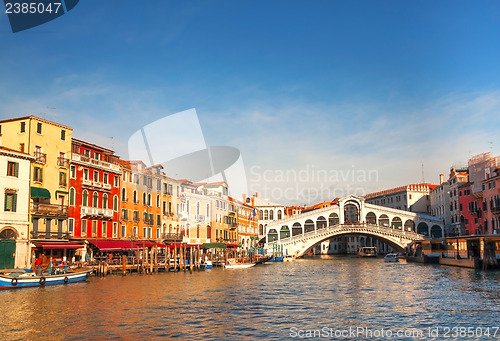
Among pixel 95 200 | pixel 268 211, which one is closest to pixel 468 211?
pixel 268 211

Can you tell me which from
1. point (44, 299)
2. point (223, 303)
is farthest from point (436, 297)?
point (44, 299)

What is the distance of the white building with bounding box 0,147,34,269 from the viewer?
29297mm

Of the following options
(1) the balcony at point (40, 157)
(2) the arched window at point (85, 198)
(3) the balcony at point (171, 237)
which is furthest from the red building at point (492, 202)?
(1) the balcony at point (40, 157)

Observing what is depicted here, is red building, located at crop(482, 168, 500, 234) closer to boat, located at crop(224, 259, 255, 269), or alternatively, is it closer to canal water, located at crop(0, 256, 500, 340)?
boat, located at crop(224, 259, 255, 269)

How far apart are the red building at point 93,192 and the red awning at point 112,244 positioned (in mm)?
646

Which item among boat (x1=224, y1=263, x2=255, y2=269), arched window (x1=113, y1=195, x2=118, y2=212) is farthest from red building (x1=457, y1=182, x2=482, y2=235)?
arched window (x1=113, y1=195, x2=118, y2=212)

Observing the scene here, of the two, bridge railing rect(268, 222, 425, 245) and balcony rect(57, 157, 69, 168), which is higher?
balcony rect(57, 157, 69, 168)

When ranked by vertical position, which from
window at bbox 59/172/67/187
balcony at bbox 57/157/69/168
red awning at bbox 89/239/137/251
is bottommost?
red awning at bbox 89/239/137/251

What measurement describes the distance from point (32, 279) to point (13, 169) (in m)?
7.51

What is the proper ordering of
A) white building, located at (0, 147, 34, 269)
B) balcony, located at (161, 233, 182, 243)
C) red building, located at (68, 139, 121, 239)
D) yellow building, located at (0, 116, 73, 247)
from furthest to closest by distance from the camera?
balcony, located at (161, 233, 182, 243) → red building, located at (68, 139, 121, 239) → yellow building, located at (0, 116, 73, 247) → white building, located at (0, 147, 34, 269)

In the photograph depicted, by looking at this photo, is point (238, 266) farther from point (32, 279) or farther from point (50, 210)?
point (32, 279)

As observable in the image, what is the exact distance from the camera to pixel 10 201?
2978 centimetres

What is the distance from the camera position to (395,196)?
9219 cm

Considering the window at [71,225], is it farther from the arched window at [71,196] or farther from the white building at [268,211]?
the white building at [268,211]
